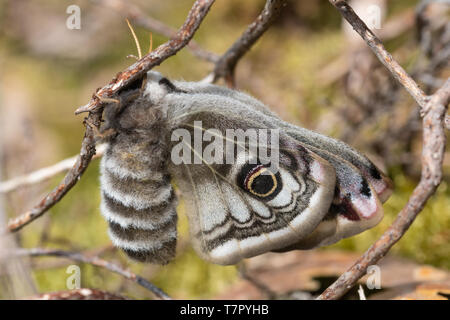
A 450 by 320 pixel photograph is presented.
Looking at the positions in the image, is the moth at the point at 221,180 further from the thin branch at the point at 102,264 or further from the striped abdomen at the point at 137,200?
the thin branch at the point at 102,264
